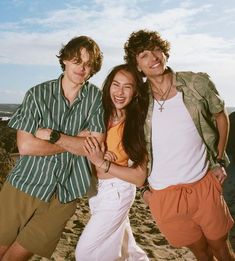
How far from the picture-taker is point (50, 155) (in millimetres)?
3154

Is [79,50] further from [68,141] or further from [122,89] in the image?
[68,141]

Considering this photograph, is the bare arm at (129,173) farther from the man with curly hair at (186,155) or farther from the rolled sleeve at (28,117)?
the rolled sleeve at (28,117)

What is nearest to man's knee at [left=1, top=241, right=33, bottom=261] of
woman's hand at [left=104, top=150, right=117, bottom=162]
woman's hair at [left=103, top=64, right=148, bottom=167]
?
woman's hand at [left=104, top=150, right=117, bottom=162]

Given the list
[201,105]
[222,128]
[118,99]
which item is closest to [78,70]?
[118,99]

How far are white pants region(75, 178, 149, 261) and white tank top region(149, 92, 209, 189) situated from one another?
40 cm

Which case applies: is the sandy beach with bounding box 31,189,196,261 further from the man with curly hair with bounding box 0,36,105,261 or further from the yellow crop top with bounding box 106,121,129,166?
the yellow crop top with bounding box 106,121,129,166

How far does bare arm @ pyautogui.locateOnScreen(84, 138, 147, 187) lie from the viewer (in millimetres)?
3184

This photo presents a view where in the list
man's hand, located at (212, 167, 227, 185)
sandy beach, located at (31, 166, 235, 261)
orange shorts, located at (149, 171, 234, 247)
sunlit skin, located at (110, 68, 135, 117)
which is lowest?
sandy beach, located at (31, 166, 235, 261)

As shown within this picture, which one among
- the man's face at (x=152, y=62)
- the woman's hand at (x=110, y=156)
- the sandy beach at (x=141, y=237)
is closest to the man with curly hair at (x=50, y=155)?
the woman's hand at (x=110, y=156)

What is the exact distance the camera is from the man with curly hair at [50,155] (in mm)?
3104

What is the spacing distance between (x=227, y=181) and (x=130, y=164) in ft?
25.3

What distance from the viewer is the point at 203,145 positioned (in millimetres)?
3494

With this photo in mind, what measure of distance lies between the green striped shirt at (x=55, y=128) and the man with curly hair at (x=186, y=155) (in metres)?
0.63

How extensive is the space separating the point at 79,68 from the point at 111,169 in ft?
3.14
